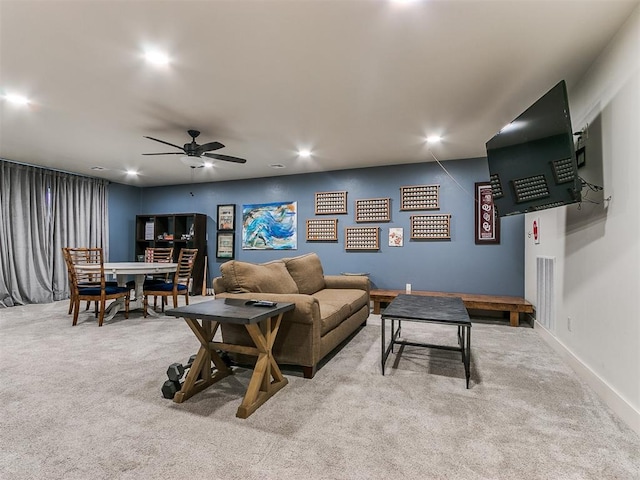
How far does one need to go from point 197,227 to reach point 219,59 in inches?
186

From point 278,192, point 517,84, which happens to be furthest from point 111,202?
point 517,84

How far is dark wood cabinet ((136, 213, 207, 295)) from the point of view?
6.76 metres

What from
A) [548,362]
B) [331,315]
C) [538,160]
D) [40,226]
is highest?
[538,160]

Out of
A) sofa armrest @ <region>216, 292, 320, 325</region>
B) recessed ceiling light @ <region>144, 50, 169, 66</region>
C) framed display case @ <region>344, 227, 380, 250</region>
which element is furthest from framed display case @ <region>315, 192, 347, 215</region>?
recessed ceiling light @ <region>144, 50, 169, 66</region>

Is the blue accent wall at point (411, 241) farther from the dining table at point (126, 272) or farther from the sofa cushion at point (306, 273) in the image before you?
the dining table at point (126, 272)

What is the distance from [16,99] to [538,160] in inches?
176

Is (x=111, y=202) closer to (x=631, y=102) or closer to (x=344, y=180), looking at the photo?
(x=344, y=180)

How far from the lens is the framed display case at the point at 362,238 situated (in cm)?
562

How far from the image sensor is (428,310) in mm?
2744

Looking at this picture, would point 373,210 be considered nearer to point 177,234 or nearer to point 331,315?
point 331,315

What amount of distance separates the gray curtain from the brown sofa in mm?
4772

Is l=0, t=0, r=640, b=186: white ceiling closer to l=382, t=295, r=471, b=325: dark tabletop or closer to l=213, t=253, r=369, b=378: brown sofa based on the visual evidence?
l=213, t=253, r=369, b=378: brown sofa

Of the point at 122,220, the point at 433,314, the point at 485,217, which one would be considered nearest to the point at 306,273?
the point at 433,314

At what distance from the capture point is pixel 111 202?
279 inches
